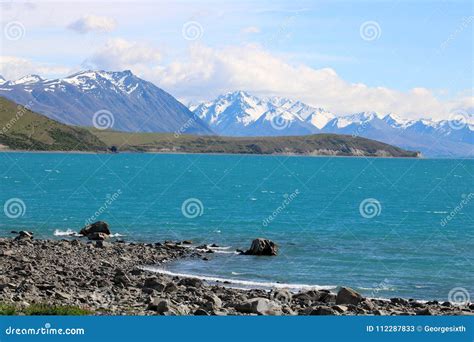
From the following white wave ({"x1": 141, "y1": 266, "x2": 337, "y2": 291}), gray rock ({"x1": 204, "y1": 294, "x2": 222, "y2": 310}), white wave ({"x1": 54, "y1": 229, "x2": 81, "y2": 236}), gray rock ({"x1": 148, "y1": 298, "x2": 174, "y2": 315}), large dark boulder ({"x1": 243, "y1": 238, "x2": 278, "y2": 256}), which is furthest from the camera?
white wave ({"x1": 54, "y1": 229, "x2": 81, "y2": 236})

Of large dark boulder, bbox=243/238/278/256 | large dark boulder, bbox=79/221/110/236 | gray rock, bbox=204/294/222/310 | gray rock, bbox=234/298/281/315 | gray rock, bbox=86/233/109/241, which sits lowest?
gray rock, bbox=234/298/281/315

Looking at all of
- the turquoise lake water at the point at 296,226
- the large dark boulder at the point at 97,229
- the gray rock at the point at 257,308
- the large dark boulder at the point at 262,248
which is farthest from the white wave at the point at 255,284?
→ the large dark boulder at the point at 97,229

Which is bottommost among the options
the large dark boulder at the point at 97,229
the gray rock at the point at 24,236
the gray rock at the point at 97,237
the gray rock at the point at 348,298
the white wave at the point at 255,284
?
the gray rock at the point at 348,298

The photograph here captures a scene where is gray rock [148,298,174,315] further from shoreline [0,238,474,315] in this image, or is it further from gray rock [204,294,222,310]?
gray rock [204,294,222,310]

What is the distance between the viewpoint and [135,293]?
33.7 metres

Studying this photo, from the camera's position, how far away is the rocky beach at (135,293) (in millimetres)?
28109

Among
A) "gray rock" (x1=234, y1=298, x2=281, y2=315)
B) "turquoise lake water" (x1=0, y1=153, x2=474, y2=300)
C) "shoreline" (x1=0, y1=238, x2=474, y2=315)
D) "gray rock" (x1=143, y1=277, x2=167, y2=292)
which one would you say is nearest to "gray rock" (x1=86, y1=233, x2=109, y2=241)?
"turquoise lake water" (x1=0, y1=153, x2=474, y2=300)

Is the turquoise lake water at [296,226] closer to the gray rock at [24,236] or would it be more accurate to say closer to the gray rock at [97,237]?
the gray rock at [97,237]

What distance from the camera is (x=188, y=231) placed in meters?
76.4

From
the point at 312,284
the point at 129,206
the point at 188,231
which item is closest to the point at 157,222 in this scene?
the point at 188,231

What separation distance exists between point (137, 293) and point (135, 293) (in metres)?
0.11

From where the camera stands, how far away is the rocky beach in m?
28.1

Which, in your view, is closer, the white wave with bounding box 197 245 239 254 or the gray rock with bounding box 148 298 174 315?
the gray rock with bounding box 148 298 174 315

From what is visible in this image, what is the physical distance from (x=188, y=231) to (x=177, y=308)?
49.4 metres
